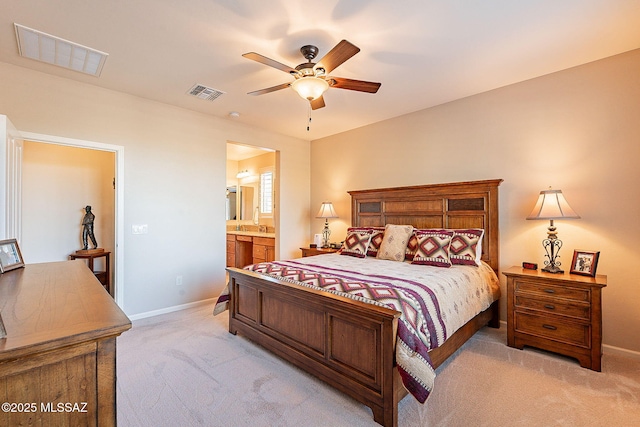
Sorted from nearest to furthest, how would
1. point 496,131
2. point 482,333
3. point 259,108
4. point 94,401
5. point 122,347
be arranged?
1. point 94,401
2. point 122,347
3. point 482,333
4. point 496,131
5. point 259,108

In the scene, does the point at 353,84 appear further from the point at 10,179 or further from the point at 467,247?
the point at 10,179

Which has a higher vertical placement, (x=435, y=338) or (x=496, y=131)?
(x=496, y=131)

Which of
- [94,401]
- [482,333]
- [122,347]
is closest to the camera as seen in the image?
[94,401]

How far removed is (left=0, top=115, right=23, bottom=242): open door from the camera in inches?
86.3

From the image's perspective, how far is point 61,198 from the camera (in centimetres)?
408

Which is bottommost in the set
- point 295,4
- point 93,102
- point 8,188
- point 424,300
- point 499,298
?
point 499,298

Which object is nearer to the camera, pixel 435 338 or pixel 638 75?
pixel 435 338

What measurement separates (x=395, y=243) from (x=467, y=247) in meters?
0.79

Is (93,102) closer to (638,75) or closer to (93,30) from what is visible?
(93,30)

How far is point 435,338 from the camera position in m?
2.07

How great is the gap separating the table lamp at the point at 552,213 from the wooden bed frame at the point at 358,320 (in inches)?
19.7

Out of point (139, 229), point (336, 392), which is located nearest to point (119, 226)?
point (139, 229)

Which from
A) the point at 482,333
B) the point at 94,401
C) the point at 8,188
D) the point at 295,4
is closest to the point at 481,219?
the point at 482,333

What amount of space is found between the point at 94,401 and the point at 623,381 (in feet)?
11.1
